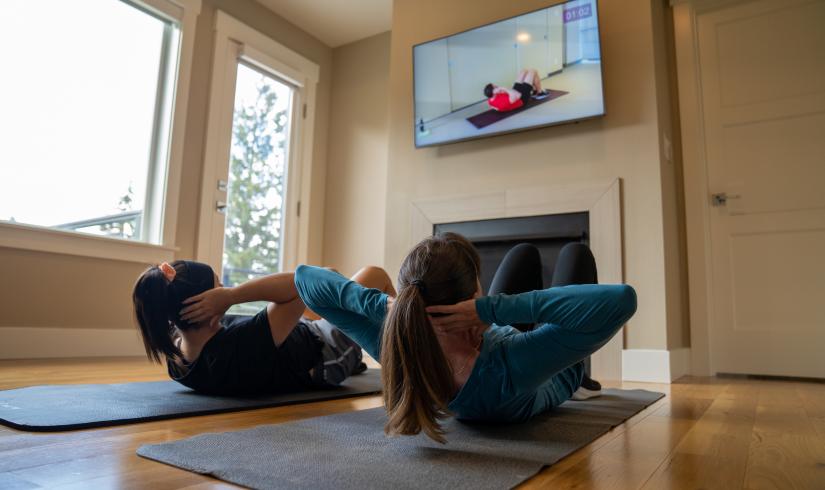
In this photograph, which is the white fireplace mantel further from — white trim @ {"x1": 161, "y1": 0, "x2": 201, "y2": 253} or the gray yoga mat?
white trim @ {"x1": 161, "y1": 0, "x2": 201, "y2": 253}

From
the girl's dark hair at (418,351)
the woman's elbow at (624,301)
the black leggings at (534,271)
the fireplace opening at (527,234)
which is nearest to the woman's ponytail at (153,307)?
the girl's dark hair at (418,351)

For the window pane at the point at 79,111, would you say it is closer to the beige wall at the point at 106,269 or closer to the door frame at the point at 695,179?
the beige wall at the point at 106,269

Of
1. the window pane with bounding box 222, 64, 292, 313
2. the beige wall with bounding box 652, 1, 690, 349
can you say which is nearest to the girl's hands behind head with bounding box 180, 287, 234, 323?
the beige wall with bounding box 652, 1, 690, 349

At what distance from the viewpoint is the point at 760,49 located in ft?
9.98

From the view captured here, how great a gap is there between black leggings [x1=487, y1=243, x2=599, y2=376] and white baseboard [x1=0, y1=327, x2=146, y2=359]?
1849 mm

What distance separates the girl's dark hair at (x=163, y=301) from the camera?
1.49 metres

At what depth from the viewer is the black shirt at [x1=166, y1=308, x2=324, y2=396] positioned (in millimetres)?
1655

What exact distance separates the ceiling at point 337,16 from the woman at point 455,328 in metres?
3.36

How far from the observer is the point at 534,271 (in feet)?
5.71

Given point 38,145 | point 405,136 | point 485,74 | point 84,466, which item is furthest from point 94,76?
point 84,466

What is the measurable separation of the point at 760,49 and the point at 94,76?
3.79 m

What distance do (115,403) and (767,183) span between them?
3.20 meters

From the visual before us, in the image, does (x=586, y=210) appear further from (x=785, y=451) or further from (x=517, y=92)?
(x=785, y=451)

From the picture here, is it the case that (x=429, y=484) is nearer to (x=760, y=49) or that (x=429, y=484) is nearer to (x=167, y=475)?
(x=167, y=475)
